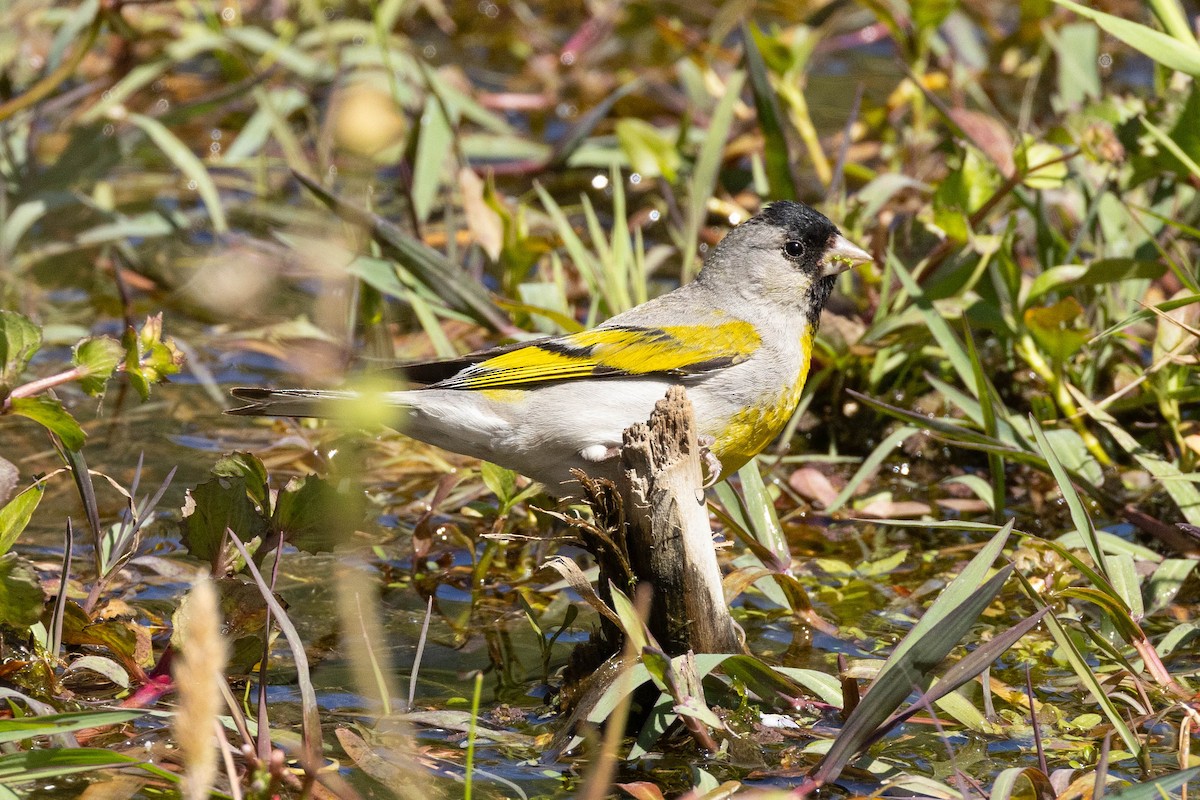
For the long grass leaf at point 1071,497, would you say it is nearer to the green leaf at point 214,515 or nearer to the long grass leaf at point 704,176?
the green leaf at point 214,515

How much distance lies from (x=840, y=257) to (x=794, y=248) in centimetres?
15

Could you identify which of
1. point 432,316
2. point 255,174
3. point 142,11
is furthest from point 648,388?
point 142,11

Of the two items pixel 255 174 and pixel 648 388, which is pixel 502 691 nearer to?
pixel 648 388

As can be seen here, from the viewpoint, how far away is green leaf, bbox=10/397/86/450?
3334mm

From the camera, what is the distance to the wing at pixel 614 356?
4.27 meters

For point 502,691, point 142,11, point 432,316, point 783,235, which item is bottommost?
point 502,691

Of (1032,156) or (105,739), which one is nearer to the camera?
(105,739)

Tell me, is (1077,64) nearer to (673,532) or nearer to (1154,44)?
(1154,44)

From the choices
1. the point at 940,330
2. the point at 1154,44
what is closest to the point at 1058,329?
the point at 940,330

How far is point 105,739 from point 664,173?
383 cm

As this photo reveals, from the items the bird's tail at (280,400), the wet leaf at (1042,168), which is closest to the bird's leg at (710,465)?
the bird's tail at (280,400)

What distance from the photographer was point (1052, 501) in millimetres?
4938

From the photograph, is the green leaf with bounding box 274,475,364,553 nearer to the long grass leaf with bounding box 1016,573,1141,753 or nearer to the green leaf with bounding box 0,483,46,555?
the green leaf with bounding box 0,483,46,555

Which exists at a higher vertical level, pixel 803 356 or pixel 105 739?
pixel 803 356
